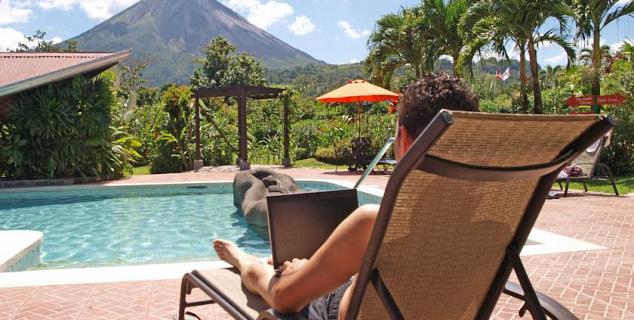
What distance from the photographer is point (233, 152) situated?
1656 centimetres

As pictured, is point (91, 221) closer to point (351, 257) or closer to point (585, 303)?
point (585, 303)

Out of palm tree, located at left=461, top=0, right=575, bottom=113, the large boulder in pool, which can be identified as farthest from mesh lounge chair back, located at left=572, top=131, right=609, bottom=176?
the large boulder in pool

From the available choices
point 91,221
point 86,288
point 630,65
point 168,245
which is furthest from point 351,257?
point 630,65

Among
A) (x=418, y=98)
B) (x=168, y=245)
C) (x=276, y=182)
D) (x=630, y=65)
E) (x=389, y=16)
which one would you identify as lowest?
(x=168, y=245)

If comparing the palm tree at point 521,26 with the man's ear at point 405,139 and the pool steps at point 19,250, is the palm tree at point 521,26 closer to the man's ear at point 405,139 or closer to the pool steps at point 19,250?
the pool steps at point 19,250

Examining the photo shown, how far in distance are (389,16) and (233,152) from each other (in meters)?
8.09

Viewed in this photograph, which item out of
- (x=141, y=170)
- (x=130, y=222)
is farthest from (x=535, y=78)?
(x=141, y=170)

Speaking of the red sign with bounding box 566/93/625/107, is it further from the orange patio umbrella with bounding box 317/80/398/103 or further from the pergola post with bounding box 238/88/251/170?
the pergola post with bounding box 238/88/251/170

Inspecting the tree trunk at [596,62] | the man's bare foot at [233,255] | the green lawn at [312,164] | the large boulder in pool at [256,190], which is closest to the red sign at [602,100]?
the tree trunk at [596,62]

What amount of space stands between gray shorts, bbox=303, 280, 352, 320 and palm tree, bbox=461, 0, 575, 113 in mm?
11157

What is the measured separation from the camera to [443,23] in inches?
727

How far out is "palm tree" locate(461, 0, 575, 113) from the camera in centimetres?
1162

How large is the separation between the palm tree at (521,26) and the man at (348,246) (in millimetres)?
11235

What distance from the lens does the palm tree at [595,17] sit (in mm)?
11133
